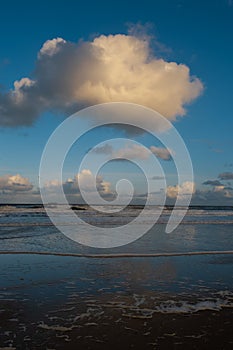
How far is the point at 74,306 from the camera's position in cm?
601

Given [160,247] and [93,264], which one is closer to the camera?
[93,264]

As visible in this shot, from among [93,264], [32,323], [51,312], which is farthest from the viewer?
[93,264]

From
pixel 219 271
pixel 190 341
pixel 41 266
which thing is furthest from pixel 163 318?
pixel 41 266

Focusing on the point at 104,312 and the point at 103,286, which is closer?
the point at 104,312

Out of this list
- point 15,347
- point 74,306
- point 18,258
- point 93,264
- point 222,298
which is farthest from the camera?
point 18,258

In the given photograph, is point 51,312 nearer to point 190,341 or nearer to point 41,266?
point 190,341

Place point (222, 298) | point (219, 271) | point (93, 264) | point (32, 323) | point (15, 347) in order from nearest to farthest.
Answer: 1. point (15, 347)
2. point (32, 323)
3. point (222, 298)
4. point (219, 271)
5. point (93, 264)

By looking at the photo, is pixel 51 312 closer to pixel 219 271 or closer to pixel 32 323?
pixel 32 323

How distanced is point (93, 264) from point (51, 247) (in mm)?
3783

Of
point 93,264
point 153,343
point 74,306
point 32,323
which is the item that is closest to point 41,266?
point 93,264

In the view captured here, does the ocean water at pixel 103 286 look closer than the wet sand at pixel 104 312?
No

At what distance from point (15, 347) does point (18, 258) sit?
22.3ft

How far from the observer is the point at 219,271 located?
920cm

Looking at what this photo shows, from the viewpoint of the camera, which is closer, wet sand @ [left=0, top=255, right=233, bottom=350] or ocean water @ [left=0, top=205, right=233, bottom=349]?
wet sand @ [left=0, top=255, right=233, bottom=350]
